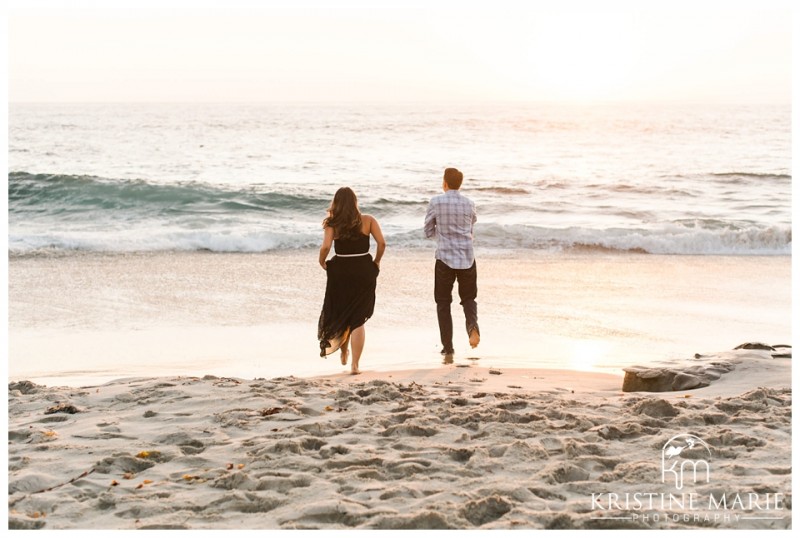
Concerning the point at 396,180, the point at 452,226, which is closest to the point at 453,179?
the point at 452,226

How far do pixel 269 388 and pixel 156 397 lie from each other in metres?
0.79

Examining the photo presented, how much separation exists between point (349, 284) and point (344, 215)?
2.05ft

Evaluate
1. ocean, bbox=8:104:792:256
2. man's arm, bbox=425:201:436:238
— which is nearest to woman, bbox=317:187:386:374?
man's arm, bbox=425:201:436:238

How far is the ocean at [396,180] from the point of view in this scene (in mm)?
17109

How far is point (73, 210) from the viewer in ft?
69.6

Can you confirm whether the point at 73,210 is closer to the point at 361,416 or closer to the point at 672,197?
the point at 672,197

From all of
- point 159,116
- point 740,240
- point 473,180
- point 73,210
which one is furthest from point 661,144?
point 159,116

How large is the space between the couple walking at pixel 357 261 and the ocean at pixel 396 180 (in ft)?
26.9

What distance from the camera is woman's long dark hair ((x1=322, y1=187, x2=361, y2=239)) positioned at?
7172 mm

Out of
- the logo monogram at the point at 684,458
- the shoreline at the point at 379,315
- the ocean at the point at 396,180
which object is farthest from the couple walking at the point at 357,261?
the ocean at the point at 396,180

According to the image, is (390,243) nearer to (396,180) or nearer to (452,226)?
(452,226)

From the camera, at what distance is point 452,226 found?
26.5 ft

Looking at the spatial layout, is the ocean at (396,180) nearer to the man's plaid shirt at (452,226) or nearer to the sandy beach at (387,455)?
the man's plaid shirt at (452,226)

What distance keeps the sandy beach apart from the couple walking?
104cm
